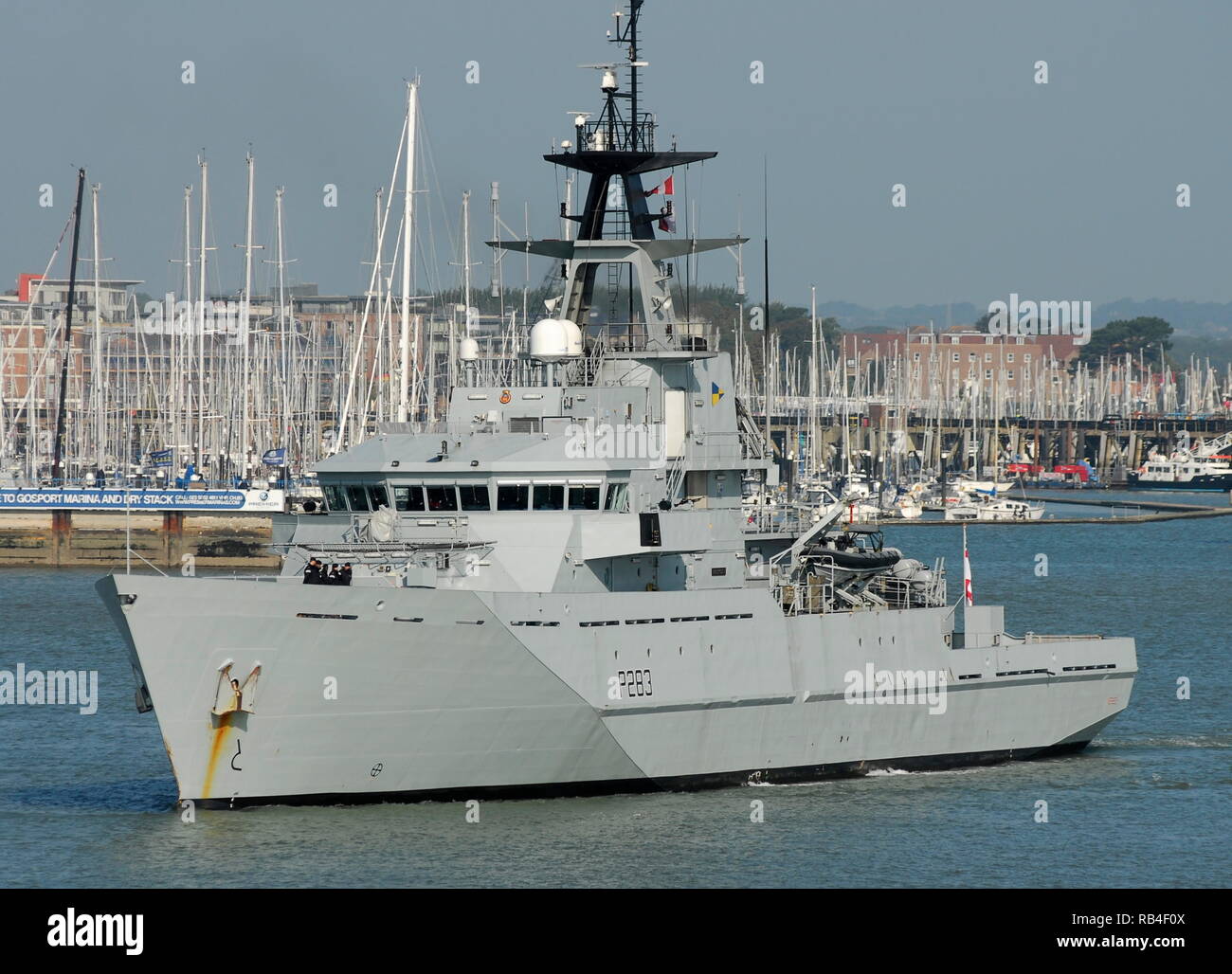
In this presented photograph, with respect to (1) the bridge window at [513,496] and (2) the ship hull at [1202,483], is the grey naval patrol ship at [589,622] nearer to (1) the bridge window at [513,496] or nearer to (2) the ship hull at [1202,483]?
(1) the bridge window at [513,496]

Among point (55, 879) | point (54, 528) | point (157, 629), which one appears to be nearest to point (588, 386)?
point (157, 629)

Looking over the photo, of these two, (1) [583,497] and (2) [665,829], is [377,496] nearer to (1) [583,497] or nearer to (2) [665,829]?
(1) [583,497]

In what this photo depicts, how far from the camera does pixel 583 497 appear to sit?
87.7ft

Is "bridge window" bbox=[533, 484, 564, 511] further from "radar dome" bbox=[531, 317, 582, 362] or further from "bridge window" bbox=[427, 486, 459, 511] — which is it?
"radar dome" bbox=[531, 317, 582, 362]

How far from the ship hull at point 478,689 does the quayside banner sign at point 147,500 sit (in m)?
43.7

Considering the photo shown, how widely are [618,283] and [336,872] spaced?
1157 centimetres

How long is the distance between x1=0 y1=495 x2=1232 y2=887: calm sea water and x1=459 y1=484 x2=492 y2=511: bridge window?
4113 mm

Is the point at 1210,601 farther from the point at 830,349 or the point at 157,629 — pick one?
the point at 830,349

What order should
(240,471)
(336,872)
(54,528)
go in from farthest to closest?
(240,471) → (54,528) → (336,872)

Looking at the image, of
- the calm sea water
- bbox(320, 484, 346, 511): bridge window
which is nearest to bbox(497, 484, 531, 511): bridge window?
bbox(320, 484, 346, 511): bridge window

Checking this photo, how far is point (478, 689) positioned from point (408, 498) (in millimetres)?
3240

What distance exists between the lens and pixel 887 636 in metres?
30.0

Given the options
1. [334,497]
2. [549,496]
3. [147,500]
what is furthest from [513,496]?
[147,500]

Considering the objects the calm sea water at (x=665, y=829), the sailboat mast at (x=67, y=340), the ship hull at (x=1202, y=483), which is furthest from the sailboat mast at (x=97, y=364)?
the ship hull at (x=1202, y=483)
